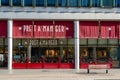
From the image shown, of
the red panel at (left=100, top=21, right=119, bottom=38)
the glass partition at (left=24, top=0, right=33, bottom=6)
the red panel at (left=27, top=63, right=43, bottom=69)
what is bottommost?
the red panel at (left=27, top=63, right=43, bottom=69)

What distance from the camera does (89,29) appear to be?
2018 inches

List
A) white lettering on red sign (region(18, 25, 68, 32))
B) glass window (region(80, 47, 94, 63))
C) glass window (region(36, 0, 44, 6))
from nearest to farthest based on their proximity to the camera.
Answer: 1. glass window (region(36, 0, 44, 6))
2. white lettering on red sign (region(18, 25, 68, 32))
3. glass window (region(80, 47, 94, 63))

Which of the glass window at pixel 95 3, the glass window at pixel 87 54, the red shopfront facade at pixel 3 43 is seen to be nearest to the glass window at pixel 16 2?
the red shopfront facade at pixel 3 43

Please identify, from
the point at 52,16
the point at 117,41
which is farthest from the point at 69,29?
the point at 117,41

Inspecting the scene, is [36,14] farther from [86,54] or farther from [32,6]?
[86,54]

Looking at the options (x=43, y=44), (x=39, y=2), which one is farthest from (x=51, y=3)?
(x=43, y=44)

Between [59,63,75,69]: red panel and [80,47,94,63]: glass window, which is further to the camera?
[80,47,94,63]: glass window

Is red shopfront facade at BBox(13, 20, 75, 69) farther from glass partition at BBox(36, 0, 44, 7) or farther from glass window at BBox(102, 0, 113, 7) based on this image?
glass window at BBox(102, 0, 113, 7)

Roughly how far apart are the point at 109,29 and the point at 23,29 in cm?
933

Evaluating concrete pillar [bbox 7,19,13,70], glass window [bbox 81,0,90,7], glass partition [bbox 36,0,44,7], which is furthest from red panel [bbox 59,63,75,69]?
glass partition [bbox 36,0,44,7]

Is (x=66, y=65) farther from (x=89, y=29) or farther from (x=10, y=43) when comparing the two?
(x=10, y=43)

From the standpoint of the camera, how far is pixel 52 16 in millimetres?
49938

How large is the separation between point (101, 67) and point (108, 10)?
8.45m

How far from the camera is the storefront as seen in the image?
5059 centimetres
